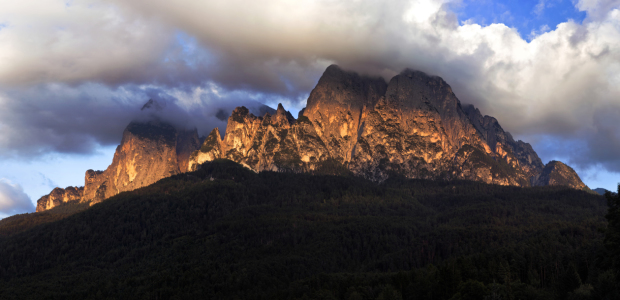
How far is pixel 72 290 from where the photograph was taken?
190875mm

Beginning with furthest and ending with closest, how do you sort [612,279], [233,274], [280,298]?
1. [233,274]
2. [280,298]
3. [612,279]

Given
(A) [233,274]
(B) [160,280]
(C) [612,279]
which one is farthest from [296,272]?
(C) [612,279]

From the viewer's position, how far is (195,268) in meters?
198

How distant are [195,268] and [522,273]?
124671 mm

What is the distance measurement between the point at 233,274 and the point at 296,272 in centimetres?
2612

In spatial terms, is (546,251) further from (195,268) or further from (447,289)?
(195,268)

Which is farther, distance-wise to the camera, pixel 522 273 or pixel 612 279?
pixel 522 273

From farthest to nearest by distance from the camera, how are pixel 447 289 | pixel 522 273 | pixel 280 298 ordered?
pixel 280 298
pixel 522 273
pixel 447 289

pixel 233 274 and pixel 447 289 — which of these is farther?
pixel 233 274

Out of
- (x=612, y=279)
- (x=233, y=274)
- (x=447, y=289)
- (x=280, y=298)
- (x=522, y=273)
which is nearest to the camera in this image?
(x=612, y=279)

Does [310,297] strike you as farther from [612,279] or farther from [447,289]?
[612,279]

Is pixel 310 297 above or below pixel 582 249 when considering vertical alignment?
below

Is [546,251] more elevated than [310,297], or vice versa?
[546,251]

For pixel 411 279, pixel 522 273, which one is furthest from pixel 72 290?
pixel 522 273
